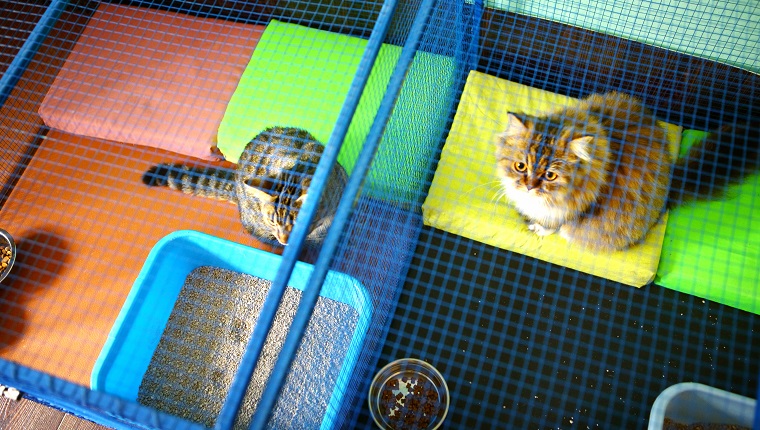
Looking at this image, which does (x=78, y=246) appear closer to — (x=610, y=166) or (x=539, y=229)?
(x=539, y=229)

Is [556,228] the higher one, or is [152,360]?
[556,228]

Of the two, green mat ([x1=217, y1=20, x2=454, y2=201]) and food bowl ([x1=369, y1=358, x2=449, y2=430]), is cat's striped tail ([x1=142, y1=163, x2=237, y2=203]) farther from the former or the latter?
food bowl ([x1=369, y1=358, x2=449, y2=430])

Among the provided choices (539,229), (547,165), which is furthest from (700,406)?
(547,165)

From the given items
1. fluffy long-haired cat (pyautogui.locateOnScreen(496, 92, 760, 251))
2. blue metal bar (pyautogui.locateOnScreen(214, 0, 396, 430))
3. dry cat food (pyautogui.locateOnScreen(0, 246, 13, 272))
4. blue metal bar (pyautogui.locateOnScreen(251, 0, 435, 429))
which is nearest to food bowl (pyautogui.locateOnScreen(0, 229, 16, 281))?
dry cat food (pyautogui.locateOnScreen(0, 246, 13, 272))

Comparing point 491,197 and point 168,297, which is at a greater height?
point 491,197

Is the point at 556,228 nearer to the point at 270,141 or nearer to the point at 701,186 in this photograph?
the point at 701,186

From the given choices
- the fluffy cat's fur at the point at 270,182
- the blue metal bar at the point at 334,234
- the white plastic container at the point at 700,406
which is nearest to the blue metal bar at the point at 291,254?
the blue metal bar at the point at 334,234

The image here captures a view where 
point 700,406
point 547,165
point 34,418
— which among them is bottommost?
point 34,418

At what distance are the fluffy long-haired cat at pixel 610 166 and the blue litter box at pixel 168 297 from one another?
614 millimetres

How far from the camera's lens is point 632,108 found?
59.9 inches

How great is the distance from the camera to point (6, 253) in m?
1.75

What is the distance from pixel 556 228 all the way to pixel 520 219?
4.9 inches

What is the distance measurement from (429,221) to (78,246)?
51.5 inches

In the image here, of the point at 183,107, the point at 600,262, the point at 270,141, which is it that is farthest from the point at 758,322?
the point at 183,107
